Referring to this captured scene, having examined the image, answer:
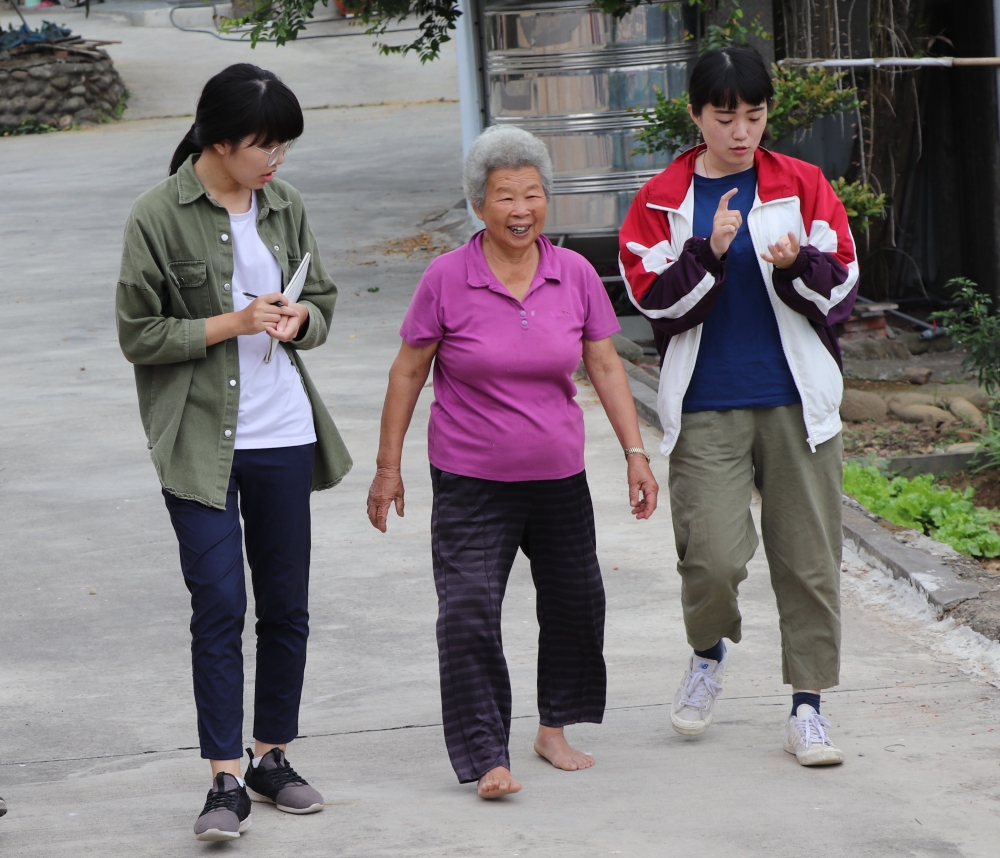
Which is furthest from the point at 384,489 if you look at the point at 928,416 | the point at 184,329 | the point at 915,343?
the point at 915,343

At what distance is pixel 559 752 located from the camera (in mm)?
3816

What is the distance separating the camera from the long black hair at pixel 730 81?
3533 millimetres

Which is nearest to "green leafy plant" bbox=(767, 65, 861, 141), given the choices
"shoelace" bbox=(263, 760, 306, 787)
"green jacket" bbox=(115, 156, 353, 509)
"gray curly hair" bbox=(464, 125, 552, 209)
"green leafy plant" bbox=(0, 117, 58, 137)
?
"gray curly hair" bbox=(464, 125, 552, 209)

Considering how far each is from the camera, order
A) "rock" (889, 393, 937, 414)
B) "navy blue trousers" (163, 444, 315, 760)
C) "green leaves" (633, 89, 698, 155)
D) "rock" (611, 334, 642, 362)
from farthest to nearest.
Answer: "rock" (611, 334, 642, 362) < "green leaves" (633, 89, 698, 155) < "rock" (889, 393, 937, 414) < "navy blue trousers" (163, 444, 315, 760)

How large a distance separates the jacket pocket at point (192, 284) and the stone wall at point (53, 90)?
21.1 meters

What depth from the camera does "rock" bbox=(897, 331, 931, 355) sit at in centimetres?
1107

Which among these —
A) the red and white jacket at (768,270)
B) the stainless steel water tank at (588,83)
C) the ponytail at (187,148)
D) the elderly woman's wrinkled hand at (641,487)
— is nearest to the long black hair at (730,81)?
the red and white jacket at (768,270)

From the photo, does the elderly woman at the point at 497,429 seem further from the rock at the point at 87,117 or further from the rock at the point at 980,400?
the rock at the point at 87,117

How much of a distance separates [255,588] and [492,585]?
607 millimetres

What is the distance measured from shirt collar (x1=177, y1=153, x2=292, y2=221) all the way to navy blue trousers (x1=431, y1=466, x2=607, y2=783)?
794mm

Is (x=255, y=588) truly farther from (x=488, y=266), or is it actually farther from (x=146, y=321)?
(x=488, y=266)

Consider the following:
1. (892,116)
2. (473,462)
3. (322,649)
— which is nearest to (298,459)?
(473,462)

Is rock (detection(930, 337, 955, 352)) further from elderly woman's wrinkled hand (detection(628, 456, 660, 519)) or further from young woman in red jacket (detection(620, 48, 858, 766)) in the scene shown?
elderly woman's wrinkled hand (detection(628, 456, 660, 519))

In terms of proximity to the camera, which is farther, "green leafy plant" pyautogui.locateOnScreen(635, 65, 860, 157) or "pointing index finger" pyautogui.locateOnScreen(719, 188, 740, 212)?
"green leafy plant" pyautogui.locateOnScreen(635, 65, 860, 157)
